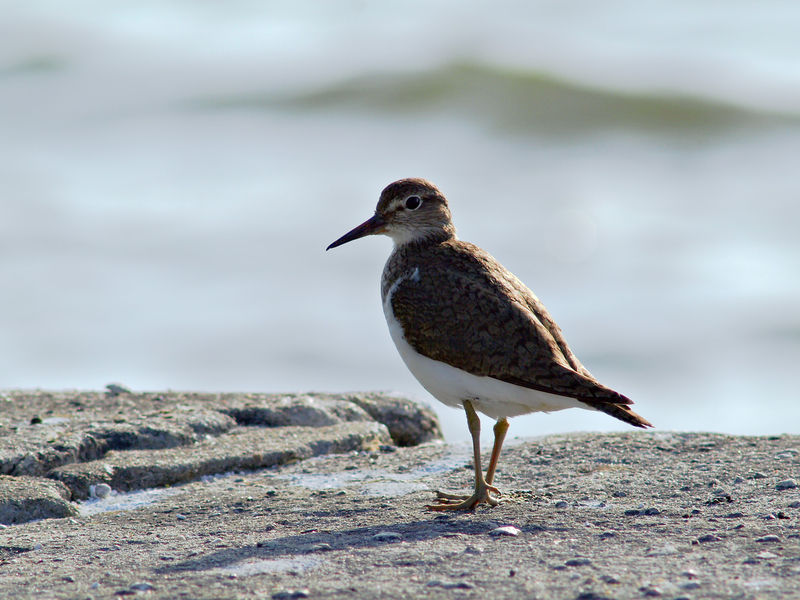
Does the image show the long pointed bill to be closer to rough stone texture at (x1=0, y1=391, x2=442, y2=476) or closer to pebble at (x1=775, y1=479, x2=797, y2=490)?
rough stone texture at (x1=0, y1=391, x2=442, y2=476)

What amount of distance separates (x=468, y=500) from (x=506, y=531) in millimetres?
521

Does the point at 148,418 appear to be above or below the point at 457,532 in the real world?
above

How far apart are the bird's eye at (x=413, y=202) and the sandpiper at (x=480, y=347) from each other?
41 centimetres

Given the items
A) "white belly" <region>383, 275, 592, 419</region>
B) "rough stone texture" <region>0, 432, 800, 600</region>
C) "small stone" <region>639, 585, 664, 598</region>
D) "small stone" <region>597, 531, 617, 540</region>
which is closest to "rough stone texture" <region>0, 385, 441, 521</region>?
"rough stone texture" <region>0, 432, 800, 600</region>

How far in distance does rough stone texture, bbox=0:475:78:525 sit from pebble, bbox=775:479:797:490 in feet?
9.72

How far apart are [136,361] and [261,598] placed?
23.5 ft

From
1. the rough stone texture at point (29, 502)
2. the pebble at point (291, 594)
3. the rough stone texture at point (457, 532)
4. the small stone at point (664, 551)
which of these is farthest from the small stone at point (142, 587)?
the small stone at point (664, 551)

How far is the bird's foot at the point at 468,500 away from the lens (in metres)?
4.41

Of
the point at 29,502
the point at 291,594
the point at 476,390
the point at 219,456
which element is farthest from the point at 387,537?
the point at 29,502

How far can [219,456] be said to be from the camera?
5.16 meters

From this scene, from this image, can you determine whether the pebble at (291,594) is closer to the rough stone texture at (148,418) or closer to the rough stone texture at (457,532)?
the rough stone texture at (457,532)

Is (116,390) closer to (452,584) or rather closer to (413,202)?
(413,202)

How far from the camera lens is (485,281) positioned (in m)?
4.80

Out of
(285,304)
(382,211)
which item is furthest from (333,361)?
(382,211)
